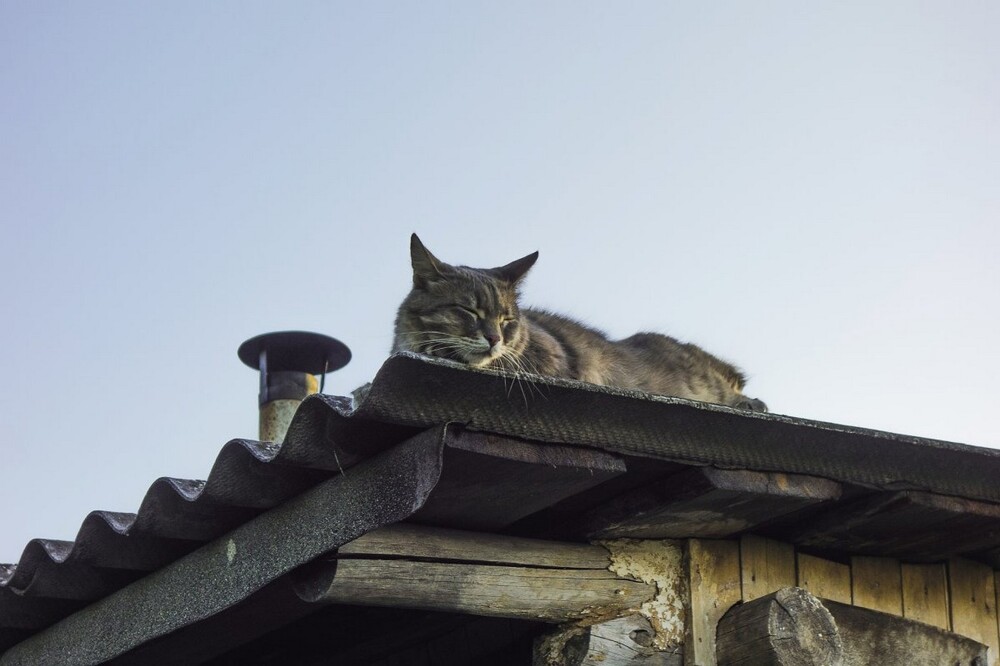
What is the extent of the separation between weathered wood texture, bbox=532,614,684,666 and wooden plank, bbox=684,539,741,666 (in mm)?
58

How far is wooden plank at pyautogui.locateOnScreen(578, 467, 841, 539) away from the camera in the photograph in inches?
119

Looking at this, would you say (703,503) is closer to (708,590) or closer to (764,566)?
(708,590)

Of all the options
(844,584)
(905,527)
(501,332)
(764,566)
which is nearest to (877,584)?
(844,584)

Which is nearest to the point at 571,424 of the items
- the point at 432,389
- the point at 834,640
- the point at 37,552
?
the point at 432,389

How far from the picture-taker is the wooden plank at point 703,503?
3023 millimetres

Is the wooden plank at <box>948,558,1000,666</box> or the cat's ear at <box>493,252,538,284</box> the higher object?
the cat's ear at <box>493,252,538,284</box>

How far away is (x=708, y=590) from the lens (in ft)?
11.1

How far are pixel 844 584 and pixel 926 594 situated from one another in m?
0.33

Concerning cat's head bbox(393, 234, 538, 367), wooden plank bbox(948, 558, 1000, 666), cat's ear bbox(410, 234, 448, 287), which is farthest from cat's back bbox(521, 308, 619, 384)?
wooden plank bbox(948, 558, 1000, 666)

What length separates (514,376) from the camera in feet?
8.39

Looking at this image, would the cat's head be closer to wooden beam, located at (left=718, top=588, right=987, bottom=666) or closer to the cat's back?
the cat's back

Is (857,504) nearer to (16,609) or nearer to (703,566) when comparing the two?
(703,566)

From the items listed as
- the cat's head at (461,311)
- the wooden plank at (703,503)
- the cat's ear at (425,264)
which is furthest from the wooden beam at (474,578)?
the cat's ear at (425,264)

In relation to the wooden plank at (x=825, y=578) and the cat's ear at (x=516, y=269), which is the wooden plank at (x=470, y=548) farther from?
the cat's ear at (x=516, y=269)
